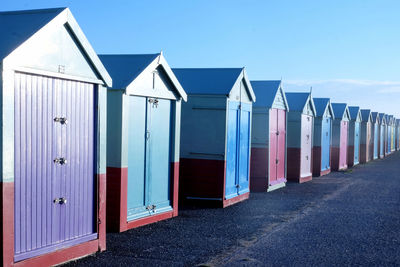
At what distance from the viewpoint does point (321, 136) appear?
22969 millimetres

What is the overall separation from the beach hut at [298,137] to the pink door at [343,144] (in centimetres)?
705

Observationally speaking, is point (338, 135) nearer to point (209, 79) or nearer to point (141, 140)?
point (209, 79)

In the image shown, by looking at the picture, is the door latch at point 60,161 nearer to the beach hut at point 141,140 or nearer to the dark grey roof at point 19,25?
the dark grey roof at point 19,25

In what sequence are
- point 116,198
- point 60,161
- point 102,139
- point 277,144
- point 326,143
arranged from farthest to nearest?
point 326,143 → point 277,144 → point 116,198 → point 102,139 → point 60,161

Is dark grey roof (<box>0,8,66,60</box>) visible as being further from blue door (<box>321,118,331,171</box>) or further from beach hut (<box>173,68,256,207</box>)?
blue door (<box>321,118,331,171</box>)

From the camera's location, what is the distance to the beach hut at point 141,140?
912 centimetres

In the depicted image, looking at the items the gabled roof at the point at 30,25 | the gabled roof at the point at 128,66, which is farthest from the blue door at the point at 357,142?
the gabled roof at the point at 30,25

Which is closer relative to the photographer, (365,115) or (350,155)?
(350,155)

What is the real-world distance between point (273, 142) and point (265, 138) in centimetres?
65

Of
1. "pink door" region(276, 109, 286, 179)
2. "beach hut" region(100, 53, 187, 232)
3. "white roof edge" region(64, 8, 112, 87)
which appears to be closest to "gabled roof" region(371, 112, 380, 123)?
"pink door" region(276, 109, 286, 179)

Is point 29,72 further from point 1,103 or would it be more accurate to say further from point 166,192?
point 166,192

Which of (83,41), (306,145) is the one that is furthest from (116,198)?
(306,145)

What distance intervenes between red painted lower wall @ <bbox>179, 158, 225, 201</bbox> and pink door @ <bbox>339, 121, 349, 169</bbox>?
1529 centimetres

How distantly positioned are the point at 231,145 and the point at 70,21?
7.08 meters
